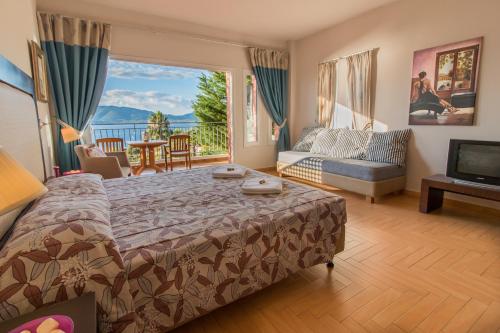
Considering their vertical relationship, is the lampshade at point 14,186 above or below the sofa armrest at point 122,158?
above

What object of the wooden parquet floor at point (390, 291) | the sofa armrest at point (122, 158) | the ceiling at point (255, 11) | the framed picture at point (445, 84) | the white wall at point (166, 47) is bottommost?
the wooden parquet floor at point (390, 291)

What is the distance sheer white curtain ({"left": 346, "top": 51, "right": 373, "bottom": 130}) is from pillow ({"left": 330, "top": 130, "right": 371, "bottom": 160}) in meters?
0.17

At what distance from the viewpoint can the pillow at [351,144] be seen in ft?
13.1

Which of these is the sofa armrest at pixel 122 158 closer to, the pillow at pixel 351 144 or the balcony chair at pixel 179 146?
the balcony chair at pixel 179 146

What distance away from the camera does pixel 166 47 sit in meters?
4.25

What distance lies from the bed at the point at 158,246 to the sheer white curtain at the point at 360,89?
8.73ft

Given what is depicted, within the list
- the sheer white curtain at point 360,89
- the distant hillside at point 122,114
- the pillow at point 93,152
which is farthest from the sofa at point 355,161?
the distant hillside at point 122,114

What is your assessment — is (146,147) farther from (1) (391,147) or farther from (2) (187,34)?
(1) (391,147)

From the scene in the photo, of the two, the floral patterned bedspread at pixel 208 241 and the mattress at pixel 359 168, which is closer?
the floral patterned bedspread at pixel 208 241

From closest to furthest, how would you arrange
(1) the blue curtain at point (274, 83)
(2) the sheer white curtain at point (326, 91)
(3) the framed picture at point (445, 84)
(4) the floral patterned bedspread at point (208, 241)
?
(4) the floral patterned bedspread at point (208, 241) < (3) the framed picture at point (445, 84) < (2) the sheer white curtain at point (326, 91) < (1) the blue curtain at point (274, 83)

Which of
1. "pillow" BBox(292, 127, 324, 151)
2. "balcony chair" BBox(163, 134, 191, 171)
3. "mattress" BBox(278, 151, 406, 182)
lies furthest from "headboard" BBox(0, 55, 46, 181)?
"pillow" BBox(292, 127, 324, 151)

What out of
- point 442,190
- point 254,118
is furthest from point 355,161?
point 254,118

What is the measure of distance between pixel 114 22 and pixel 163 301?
406cm

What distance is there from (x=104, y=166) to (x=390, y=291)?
3073mm
